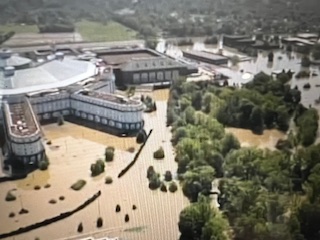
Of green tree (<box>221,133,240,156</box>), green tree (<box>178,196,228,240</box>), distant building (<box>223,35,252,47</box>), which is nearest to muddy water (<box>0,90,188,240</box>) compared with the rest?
green tree (<box>178,196,228,240</box>)

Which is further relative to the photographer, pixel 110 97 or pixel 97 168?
pixel 110 97

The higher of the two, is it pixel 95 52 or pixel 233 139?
pixel 95 52

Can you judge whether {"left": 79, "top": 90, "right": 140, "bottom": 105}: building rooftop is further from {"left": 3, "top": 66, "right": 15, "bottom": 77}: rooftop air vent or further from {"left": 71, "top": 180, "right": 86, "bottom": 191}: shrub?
{"left": 71, "top": 180, "right": 86, "bottom": 191}: shrub

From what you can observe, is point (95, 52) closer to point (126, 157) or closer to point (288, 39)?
point (126, 157)

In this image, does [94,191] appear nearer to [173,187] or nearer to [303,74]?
[173,187]

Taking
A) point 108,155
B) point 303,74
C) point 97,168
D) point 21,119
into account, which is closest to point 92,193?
point 97,168

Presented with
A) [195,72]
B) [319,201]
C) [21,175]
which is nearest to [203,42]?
[195,72]
